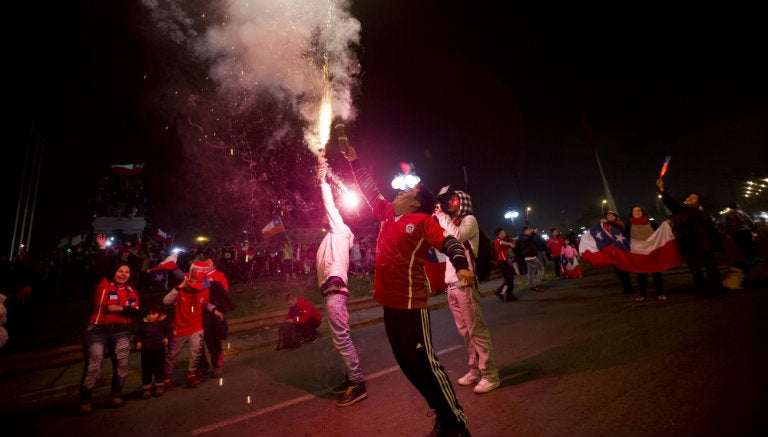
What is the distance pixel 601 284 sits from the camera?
1109 cm

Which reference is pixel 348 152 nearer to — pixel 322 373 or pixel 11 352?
pixel 322 373

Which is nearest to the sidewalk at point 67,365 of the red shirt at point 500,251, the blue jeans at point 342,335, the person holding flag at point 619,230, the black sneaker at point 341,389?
the red shirt at point 500,251

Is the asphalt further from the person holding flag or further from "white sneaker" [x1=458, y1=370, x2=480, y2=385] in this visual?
"white sneaker" [x1=458, y1=370, x2=480, y2=385]

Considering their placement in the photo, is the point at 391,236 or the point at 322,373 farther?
the point at 322,373

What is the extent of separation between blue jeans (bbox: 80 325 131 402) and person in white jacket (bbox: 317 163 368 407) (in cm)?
305

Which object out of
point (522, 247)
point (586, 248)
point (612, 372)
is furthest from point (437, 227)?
point (522, 247)

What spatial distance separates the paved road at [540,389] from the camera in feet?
9.73

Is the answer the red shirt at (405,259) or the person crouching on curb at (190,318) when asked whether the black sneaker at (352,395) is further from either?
the person crouching on curb at (190,318)

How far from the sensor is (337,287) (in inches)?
175

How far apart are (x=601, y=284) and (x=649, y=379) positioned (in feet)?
28.1

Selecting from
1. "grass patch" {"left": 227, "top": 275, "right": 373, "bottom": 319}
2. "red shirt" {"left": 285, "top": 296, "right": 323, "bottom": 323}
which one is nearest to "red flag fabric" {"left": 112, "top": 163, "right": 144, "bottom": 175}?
"grass patch" {"left": 227, "top": 275, "right": 373, "bottom": 319}

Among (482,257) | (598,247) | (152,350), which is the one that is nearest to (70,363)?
(152,350)

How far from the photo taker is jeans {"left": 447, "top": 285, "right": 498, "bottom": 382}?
155 inches

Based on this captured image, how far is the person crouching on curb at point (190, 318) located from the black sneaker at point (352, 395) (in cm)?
294
